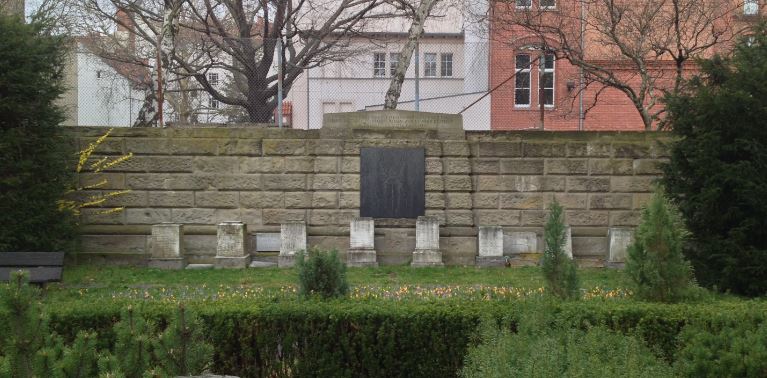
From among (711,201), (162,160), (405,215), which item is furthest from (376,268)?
(711,201)

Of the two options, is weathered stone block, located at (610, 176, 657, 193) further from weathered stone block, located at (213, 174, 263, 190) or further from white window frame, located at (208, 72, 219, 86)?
white window frame, located at (208, 72, 219, 86)

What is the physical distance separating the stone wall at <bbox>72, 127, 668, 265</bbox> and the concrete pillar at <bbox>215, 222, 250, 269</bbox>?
70 cm

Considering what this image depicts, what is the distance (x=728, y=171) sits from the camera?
1046 centimetres

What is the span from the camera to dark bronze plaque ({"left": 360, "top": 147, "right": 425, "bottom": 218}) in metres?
14.3

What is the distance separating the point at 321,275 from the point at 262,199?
736cm

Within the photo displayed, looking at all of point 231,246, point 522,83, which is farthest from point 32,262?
point 522,83

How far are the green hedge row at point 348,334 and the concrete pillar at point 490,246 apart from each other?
7202 mm

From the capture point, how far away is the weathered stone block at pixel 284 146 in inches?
566

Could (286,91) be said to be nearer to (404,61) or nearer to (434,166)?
(404,61)

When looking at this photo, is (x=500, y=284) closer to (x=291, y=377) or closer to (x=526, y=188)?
(x=526, y=188)

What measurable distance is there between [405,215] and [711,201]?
5784mm

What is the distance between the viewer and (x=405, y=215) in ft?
46.8

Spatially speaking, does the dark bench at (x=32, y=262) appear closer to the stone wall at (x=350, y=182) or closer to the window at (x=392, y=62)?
the stone wall at (x=350, y=182)

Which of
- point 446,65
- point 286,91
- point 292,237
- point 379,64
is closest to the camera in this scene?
point 292,237
